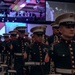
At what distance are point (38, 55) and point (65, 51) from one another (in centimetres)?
326

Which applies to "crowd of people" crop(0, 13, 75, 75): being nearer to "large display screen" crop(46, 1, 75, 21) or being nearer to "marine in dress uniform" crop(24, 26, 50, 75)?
"marine in dress uniform" crop(24, 26, 50, 75)

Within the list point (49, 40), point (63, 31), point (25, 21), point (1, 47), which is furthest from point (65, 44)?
point (25, 21)

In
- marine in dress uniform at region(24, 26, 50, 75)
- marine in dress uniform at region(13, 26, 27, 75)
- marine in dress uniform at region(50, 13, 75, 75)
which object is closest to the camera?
marine in dress uniform at region(50, 13, 75, 75)

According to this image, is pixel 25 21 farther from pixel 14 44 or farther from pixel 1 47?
pixel 14 44

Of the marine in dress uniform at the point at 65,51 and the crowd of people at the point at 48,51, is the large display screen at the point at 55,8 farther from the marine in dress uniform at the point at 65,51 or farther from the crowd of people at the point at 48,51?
the marine in dress uniform at the point at 65,51

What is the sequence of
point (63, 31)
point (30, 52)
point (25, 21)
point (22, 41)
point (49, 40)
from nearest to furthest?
point (63, 31)
point (30, 52)
point (49, 40)
point (22, 41)
point (25, 21)

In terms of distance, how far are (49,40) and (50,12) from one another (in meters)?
14.1

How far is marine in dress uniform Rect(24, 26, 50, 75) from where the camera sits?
779 cm

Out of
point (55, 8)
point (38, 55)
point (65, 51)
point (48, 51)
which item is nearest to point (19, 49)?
point (38, 55)

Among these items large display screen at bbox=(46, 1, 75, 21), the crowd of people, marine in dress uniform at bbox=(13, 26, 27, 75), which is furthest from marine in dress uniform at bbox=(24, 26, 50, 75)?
large display screen at bbox=(46, 1, 75, 21)

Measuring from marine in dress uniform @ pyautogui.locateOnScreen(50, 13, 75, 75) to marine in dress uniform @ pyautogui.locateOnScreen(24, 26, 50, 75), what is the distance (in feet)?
9.54

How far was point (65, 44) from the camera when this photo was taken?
186 inches

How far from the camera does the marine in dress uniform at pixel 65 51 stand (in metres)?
4.59

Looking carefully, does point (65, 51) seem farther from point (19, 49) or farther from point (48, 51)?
point (19, 49)
